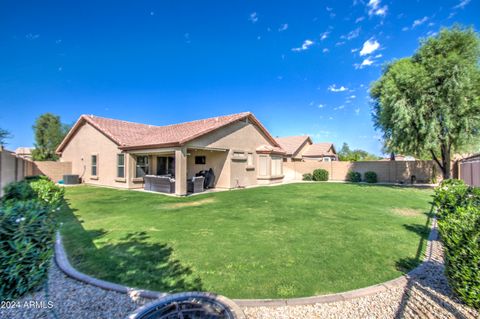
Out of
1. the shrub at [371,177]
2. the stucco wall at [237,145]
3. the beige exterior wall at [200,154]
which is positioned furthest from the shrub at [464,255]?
the shrub at [371,177]

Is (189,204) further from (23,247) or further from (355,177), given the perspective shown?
(355,177)

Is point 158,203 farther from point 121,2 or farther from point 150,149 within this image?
point 121,2

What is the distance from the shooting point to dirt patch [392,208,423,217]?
8.82 m

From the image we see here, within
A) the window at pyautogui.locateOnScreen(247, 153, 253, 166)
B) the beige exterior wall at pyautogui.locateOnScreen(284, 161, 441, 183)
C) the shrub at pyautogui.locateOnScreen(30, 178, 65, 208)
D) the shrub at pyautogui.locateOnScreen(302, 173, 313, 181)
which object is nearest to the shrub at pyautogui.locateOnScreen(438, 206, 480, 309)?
the shrub at pyautogui.locateOnScreen(30, 178, 65, 208)

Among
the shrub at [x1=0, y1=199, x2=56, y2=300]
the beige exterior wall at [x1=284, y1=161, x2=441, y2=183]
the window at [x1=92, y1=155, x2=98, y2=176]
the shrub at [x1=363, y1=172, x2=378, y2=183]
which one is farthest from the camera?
the shrub at [x1=363, y1=172, x2=378, y2=183]

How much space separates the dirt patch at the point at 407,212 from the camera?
8825 millimetres

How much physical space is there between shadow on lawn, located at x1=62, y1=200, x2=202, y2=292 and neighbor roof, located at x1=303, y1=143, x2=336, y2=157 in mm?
32722

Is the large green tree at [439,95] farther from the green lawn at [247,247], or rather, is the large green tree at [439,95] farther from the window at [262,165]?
the window at [262,165]

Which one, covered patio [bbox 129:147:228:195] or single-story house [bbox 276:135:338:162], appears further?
single-story house [bbox 276:135:338:162]

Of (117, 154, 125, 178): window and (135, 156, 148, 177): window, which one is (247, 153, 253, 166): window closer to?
(135, 156, 148, 177): window

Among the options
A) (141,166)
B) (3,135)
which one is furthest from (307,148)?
→ (3,135)

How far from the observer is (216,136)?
15453 millimetres

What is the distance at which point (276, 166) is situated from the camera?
20719 millimetres

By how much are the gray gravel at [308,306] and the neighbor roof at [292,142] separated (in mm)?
27787
